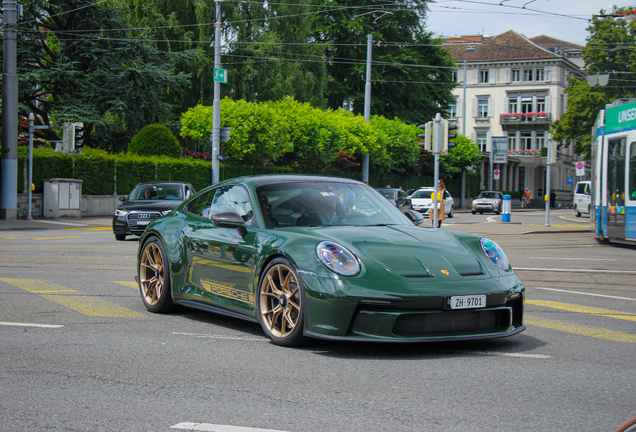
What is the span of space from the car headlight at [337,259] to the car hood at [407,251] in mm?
68

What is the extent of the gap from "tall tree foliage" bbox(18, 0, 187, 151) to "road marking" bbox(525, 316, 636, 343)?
33.2 m

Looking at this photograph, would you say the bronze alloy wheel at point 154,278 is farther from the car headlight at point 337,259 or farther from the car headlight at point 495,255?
the car headlight at point 495,255

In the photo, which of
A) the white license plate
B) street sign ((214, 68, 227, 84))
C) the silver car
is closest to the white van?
the silver car

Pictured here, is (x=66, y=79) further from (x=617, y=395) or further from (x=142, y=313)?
(x=617, y=395)

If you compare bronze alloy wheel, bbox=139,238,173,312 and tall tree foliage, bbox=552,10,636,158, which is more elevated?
tall tree foliage, bbox=552,10,636,158

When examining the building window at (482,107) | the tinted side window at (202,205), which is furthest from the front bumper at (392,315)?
the building window at (482,107)

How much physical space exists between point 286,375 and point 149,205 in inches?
582

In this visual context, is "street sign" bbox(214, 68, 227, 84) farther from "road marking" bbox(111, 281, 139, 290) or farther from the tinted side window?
the tinted side window

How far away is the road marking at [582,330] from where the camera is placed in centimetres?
641

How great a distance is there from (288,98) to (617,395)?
37.2 meters

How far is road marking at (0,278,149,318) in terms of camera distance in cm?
751

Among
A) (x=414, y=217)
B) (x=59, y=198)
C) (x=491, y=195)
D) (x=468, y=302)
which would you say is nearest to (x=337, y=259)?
(x=468, y=302)

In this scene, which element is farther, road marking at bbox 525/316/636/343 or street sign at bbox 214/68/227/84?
street sign at bbox 214/68/227/84

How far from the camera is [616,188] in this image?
60.2 feet
